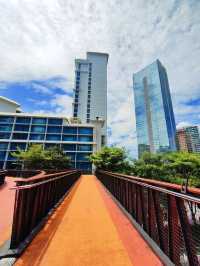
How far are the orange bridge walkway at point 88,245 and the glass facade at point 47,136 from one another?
34382 mm

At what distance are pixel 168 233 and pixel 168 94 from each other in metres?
121

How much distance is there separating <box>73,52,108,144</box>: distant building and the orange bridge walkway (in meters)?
54.9

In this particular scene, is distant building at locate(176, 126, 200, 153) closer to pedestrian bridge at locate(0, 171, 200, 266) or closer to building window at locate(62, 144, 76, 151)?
building window at locate(62, 144, 76, 151)

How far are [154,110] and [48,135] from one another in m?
84.3

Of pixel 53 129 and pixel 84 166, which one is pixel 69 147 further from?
pixel 53 129

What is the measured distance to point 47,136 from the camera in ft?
128

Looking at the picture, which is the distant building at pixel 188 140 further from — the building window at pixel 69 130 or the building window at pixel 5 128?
the building window at pixel 5 128

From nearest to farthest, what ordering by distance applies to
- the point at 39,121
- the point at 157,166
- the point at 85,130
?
the point at 157,166 < the point at 85,130 < the point at 39,121

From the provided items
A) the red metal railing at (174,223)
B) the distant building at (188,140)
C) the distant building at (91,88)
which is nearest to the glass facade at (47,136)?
the distant building at (91,88)

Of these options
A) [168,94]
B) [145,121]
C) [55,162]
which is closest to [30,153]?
[55,162]

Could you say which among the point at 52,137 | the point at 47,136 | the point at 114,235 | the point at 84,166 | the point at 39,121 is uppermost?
the point at 39,121

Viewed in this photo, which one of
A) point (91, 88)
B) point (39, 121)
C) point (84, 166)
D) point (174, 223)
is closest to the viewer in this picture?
point (174, 223)

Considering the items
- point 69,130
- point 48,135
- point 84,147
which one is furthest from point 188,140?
point 48,135

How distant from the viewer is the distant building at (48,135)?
37438 millimetres
